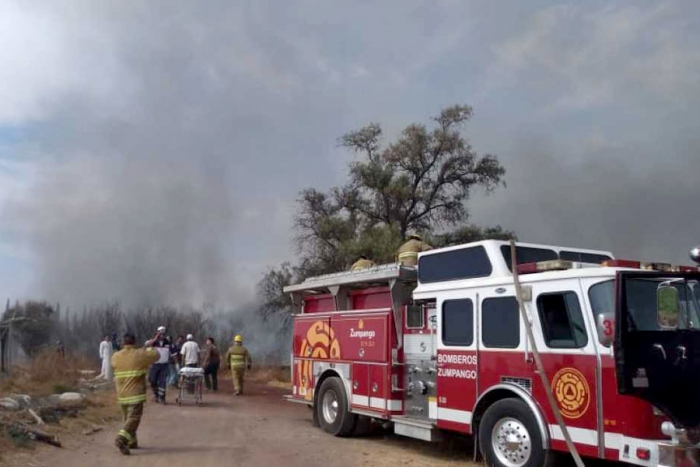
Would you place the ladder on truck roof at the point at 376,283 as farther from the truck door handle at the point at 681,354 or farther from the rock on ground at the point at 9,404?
the rock on ground at the point at 9,404

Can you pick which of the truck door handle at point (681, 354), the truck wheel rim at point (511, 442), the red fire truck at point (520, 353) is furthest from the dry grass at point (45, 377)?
the truck door handle at point (681, 354)

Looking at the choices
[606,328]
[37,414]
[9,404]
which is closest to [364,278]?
[606,328]

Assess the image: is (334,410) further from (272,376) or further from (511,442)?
(272,376)

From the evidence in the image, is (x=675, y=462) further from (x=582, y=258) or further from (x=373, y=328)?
(x=373, y=328)

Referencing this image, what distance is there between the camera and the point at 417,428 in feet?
33.7

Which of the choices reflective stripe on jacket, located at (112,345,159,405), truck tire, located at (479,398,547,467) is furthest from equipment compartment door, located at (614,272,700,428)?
reflective stripe on jacket, located at (112,345,159,405)

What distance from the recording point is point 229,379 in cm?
2792

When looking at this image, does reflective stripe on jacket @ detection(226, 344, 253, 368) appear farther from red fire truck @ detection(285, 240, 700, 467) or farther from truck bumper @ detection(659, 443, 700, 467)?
truck bumper @ detection(659, 443, 700, 467)

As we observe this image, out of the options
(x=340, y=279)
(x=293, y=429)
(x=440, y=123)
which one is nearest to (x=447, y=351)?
(x=340, y=279)

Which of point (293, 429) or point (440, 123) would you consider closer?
point (293, 429)

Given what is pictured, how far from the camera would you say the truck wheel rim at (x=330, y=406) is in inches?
489

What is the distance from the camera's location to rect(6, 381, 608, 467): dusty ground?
9492mm

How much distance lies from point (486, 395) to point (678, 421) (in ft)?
8.12

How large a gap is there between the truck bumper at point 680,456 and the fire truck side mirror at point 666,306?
1134 millimetres
